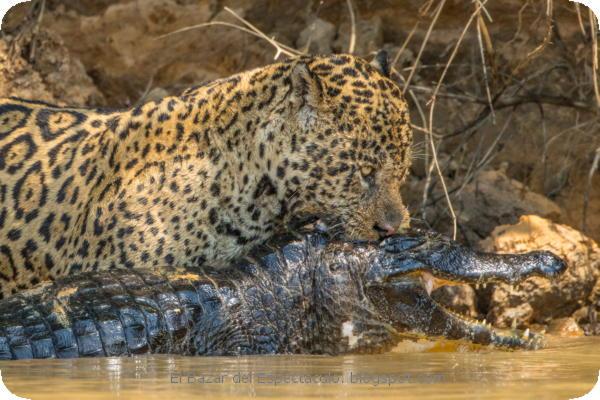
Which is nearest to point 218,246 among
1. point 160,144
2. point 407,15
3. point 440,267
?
point 160,144

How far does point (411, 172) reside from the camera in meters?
11.1

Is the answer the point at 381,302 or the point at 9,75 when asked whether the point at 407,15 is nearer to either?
the point at 9,75

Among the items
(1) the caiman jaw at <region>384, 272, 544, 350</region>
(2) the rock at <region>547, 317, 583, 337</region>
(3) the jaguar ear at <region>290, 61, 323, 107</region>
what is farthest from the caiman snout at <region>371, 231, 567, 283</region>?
(2) the rock at <region>547, 317, 583, 337</region>

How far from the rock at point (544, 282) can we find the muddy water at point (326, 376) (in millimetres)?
1645

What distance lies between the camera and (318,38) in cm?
1138

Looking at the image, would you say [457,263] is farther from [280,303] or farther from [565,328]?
[565,328]

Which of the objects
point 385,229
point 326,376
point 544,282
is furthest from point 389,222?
point 544,282

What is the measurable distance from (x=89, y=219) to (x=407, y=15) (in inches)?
185

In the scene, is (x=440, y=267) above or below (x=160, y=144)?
below

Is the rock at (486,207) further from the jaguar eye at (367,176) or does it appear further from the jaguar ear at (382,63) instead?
the jaguar eye at (367,176)

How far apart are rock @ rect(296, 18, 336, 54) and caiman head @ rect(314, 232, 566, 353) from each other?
396 cm

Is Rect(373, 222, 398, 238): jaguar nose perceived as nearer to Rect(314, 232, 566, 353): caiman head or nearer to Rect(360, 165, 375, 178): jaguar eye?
Rect(314, 232, 566, 353): caiman head

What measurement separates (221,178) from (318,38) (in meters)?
3.94

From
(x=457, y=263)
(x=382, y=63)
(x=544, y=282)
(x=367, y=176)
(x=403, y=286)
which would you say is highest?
Answer: (x=382, y=63)
